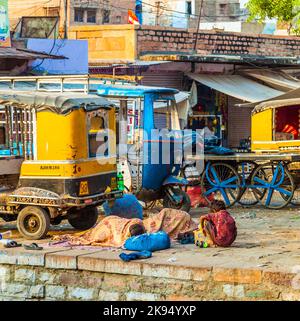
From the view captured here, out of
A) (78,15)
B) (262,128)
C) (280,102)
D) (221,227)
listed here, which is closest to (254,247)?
(221,227)

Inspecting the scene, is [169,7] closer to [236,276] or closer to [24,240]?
[24,240]

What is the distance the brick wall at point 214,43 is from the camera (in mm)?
26266

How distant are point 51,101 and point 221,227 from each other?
2907 millimetres

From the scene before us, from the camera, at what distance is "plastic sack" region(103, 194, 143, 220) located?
13961 millimetres

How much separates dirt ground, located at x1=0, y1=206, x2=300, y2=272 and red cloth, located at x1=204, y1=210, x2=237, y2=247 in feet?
0.43

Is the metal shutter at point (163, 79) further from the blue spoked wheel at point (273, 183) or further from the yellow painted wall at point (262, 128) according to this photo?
the blue spoked wheel at point (273, 183)

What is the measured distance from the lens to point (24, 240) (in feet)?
41.2

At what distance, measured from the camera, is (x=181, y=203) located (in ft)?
51.8

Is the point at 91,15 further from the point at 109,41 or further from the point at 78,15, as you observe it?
the point at 109,41

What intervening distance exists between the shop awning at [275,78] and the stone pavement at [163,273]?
1445cm

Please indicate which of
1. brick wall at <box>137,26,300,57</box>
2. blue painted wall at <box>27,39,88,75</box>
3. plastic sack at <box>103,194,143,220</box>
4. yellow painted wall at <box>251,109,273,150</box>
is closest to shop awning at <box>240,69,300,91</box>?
brick wall at <box>137,26,300,57</box>

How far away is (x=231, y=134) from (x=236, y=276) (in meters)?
18.7

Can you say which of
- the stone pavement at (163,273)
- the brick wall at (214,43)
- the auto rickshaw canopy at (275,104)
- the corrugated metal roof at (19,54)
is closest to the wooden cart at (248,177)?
the auto rickshaw canopy at (275,104)

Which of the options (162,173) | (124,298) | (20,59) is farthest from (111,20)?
(124,298)
